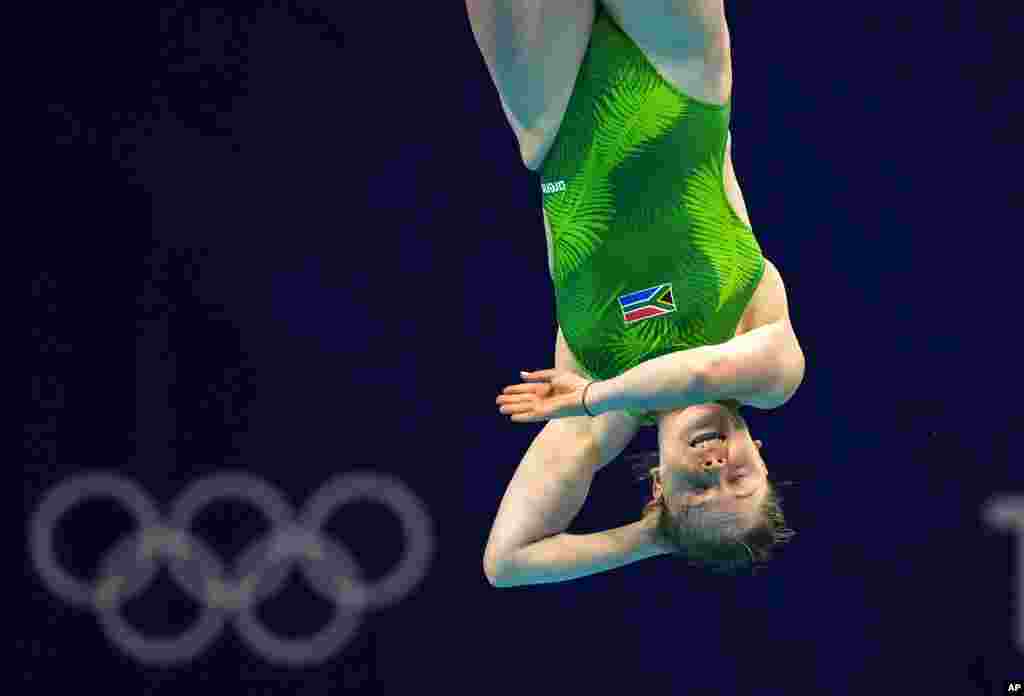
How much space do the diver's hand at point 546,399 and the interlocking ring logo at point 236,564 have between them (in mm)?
2203

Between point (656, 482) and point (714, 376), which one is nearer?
point (714, 376)

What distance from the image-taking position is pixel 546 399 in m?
3.38

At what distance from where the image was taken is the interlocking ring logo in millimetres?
5492

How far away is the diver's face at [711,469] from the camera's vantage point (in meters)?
3.31

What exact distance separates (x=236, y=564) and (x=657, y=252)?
8.99ft

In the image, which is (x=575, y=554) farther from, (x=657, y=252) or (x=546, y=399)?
(x=657, y=252)

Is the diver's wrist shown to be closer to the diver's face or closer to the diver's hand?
the diver's hand

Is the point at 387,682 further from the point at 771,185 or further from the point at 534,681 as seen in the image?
the point at 771,185

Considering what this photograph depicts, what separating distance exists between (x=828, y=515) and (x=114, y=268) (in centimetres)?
286

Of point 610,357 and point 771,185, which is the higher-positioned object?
point 771,185

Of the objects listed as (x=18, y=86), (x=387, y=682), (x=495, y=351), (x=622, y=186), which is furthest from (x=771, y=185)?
(x=18, y=86)

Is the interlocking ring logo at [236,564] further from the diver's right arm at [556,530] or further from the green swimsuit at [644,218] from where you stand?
the green swimsuit at [644,218]

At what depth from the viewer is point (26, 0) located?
218 inches

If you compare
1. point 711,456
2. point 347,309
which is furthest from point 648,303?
point 347,309
